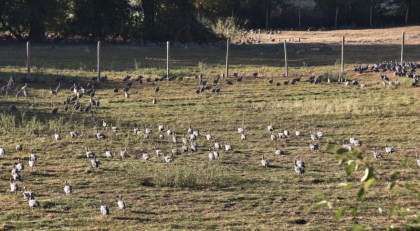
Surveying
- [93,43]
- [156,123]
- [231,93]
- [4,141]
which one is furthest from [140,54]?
[4,141]

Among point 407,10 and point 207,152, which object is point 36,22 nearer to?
point 207,152

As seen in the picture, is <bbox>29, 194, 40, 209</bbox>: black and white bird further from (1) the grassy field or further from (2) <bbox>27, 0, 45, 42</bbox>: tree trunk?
(2) <bbox>27, 0, 45, 42</bbox>: tree trunk

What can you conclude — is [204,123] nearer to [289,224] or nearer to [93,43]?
[289,224]

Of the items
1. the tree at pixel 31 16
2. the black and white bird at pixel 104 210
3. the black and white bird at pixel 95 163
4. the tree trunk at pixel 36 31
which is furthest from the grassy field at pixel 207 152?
the tree trunk at pixel 36 31

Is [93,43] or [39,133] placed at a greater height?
[93,43]

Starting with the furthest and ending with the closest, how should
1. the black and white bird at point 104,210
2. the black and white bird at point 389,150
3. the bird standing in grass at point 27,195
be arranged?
the black and white bird at point 389,150
the bird standing in grass at point 27,195
the black and white bird at point 104,210

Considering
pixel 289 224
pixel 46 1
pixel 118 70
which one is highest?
pixel 46 1

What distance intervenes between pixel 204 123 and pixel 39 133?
14.9 feet

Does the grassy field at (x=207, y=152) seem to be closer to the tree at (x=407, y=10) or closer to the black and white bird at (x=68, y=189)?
the black and white bird at (x=68, y=189)

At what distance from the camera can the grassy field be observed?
10867mm

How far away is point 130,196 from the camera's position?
12078mm

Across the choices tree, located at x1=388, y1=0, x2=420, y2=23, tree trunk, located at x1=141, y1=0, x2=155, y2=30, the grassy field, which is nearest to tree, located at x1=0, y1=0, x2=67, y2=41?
tree trunk, located at x1=141, y1=0, x2=155, y2=30

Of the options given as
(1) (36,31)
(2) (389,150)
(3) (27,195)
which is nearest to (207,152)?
(2) (389,150)

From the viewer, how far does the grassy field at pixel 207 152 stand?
10867 millimetres
